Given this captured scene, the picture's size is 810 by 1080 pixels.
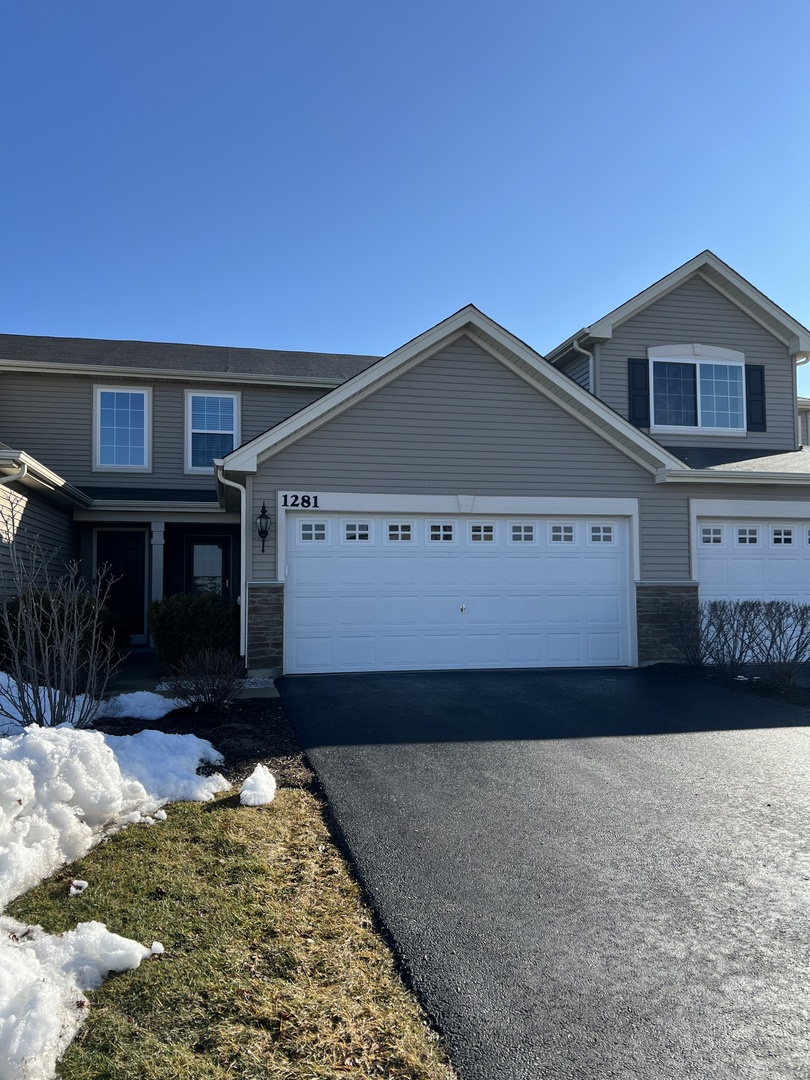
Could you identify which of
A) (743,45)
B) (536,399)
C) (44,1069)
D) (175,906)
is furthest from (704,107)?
(44,1069)

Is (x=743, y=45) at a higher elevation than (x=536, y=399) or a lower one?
higher

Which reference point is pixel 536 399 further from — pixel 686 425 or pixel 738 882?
pixel 738 882

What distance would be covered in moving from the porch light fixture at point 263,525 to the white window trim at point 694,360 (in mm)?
7909

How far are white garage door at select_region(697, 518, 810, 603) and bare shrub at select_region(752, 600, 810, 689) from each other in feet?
5.72

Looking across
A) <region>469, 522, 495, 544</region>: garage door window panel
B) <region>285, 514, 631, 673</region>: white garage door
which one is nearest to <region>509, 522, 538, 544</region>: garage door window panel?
<region>285, 514, 631, 673</region>: white garage door

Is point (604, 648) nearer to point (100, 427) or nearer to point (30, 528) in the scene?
point (30, 528)

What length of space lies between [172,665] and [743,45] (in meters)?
11.1

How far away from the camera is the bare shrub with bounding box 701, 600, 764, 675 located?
10.6 m

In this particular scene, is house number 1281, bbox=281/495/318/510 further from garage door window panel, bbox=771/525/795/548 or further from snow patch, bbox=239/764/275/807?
garage door window panel, bbox=771/525/795/548

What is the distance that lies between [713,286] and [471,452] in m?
7.30

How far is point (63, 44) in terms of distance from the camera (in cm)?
1002

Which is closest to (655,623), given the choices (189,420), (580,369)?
(580,369)

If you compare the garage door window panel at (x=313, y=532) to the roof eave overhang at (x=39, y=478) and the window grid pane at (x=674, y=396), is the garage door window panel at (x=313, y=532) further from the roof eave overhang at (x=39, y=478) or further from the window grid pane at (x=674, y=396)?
the window grid pane at (x=674, y=396)

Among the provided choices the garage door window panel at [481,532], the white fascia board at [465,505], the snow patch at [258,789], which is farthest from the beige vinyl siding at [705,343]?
the snow patch at [258,789]
